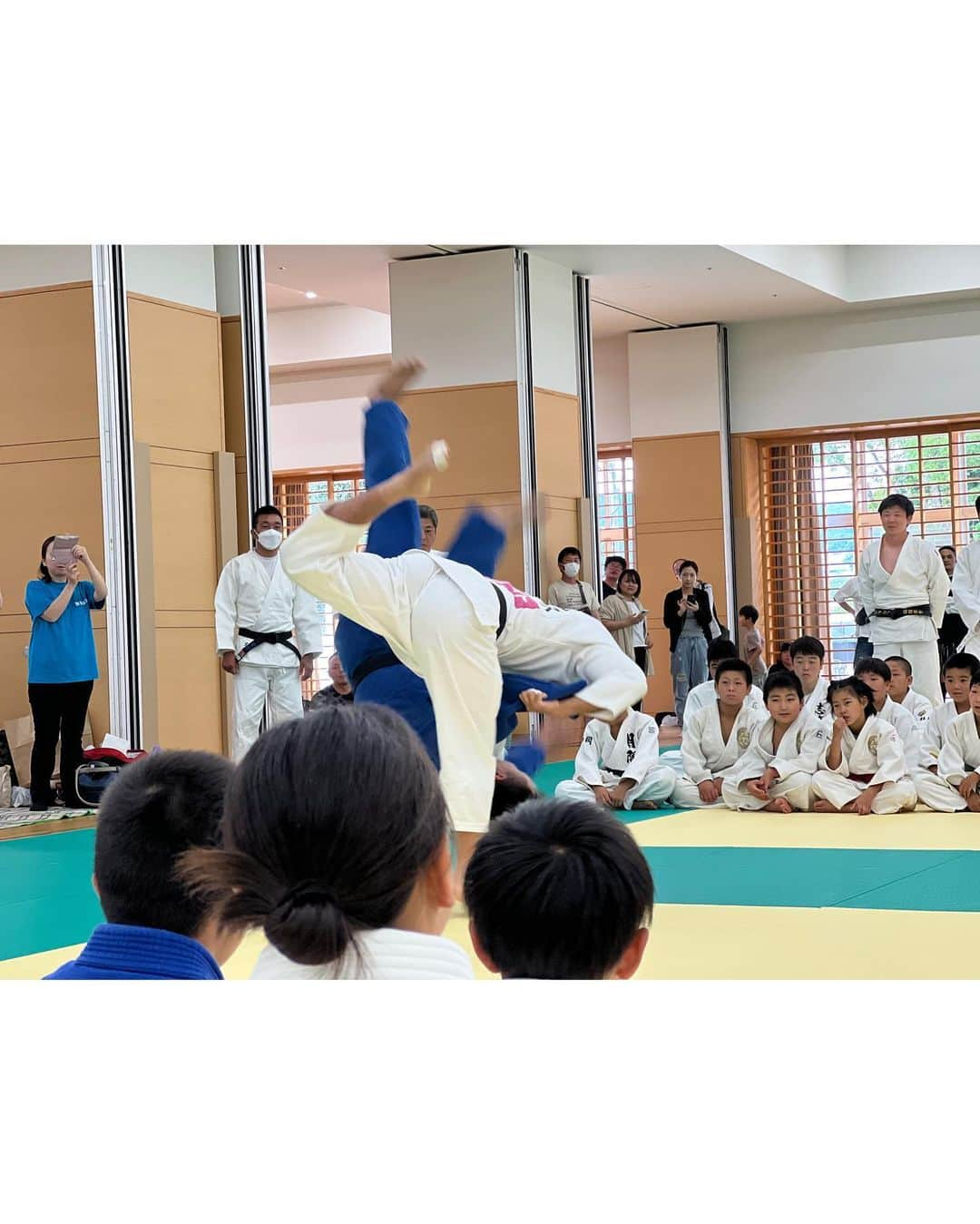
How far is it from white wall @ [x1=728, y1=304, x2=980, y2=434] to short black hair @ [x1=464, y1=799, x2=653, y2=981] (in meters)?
11.5

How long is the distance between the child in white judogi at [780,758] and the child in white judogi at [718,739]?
86mm

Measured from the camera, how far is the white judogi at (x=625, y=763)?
247 inches

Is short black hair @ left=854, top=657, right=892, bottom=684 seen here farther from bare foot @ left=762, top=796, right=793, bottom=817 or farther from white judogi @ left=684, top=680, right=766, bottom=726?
bare foot @ left=762, top=796, right=793, bottom=817

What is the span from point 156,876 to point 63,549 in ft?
17.0

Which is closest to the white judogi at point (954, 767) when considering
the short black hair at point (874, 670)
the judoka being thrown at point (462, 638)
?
the short black hair at point (874, 670)

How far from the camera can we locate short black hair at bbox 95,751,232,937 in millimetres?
1419

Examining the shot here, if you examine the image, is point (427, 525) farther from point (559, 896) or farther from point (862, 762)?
point (559, 896)

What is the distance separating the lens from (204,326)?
7664 mm

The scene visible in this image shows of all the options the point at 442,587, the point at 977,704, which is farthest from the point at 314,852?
the point at 977,704

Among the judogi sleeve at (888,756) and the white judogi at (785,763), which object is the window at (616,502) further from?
the judogi sleeve at (888,756)

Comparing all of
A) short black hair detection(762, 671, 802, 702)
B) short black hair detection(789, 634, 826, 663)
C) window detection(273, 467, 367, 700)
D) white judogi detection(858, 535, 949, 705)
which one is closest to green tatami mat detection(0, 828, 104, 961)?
short black hair detection(762, 671, 802, 702)

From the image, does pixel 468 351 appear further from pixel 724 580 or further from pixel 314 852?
pixel 314 852
